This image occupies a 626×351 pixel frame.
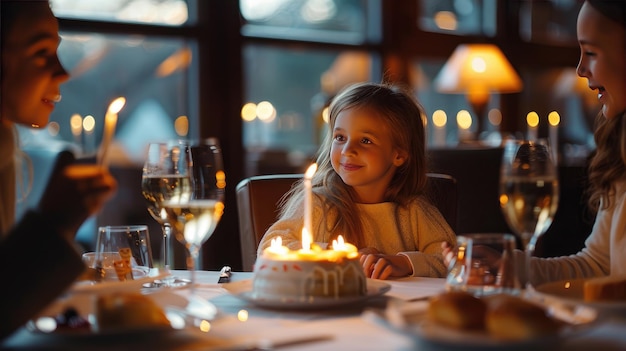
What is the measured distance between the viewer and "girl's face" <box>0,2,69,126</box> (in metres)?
1.40

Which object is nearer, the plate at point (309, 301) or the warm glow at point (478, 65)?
the plate at point (309, 301)

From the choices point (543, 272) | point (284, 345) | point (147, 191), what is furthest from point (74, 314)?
point (543, 272)

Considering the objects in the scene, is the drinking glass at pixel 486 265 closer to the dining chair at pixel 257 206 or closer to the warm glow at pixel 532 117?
the dining chair at pixel 257 206

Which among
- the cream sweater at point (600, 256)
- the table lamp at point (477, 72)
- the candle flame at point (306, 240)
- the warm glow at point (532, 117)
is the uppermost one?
the table lamp at point (477, 72)

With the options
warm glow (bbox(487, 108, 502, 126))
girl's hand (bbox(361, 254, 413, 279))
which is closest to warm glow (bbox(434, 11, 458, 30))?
warm glow (bbox(487, 108, 502, 126))

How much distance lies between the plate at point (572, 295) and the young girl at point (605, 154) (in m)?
0.19

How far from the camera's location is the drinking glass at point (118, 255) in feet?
5.23

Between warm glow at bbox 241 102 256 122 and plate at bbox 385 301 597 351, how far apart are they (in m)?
3.85

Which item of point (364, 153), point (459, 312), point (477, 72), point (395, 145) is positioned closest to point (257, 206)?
point (364, 153)

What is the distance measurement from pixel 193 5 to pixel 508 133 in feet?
11.2

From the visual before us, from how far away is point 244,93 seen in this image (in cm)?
490

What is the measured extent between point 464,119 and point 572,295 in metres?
5.42

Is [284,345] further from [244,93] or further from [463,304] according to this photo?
[244,93]

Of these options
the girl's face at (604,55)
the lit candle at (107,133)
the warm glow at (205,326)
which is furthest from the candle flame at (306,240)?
the girl's face at (604,55)
